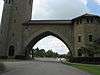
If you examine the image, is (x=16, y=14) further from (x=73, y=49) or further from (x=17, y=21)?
(x=73, y=49)

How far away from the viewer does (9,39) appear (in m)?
60.9

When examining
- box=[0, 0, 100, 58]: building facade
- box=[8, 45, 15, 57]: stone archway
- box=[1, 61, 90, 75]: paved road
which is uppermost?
box=[0, 0, 100, 58]: building facade

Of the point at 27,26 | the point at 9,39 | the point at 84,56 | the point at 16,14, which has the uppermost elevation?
the point at 16,14

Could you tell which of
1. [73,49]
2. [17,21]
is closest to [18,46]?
[17,21]

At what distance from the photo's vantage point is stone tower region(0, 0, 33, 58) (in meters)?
60.2

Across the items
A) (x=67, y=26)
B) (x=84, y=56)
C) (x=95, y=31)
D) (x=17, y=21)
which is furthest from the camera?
(x=17, y=21)

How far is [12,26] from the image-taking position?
62031mm

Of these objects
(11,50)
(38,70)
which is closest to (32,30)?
(11,50)

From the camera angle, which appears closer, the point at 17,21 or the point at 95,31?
the point at 95,31

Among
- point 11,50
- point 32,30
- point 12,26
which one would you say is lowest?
point 11,50

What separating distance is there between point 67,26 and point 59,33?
10.2 ft

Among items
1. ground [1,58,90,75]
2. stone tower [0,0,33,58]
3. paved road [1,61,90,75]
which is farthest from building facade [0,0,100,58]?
paved road [1,61,90,75]

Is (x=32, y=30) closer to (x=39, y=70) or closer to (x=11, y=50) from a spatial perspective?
(x=11, y=50)

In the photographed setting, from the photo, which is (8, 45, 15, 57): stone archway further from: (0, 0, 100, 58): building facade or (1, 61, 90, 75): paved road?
(1, 61, 90, 75): paved road
